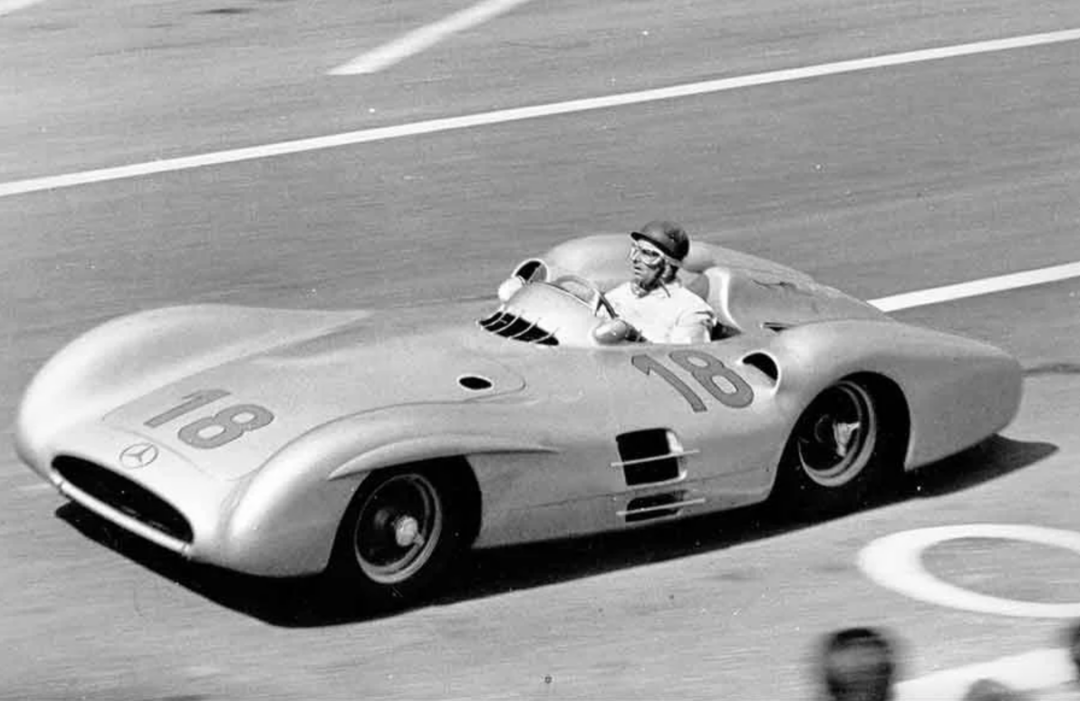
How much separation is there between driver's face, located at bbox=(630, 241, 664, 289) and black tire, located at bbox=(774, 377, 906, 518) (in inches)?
32.9

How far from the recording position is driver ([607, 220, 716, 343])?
9.24m

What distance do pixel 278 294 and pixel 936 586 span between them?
4816mm

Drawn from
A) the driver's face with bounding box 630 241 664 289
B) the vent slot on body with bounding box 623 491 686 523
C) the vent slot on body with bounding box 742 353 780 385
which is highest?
the driver's face with bounding box 630 241 664 289

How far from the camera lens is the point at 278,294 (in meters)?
12.3

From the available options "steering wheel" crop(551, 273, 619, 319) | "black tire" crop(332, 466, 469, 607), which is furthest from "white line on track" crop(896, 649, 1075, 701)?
"steering wheel" crop(551, 273, 619, 319)

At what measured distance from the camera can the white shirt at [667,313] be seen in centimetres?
923

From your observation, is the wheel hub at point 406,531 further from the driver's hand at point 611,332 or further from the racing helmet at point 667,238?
the racing helmet at point 667,238

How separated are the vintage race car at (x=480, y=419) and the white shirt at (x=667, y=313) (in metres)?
0.15

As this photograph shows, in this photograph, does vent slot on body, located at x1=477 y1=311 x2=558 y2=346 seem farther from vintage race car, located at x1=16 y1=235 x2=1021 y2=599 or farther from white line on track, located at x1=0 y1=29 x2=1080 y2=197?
white line on track, located at x1=0 y1=29 x2=1080 y2=197

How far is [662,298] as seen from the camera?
9328mm

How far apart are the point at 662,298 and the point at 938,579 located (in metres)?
1.61

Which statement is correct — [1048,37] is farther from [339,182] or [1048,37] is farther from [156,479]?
[156,479]

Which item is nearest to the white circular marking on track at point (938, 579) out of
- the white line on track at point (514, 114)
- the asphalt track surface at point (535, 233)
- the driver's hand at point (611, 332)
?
the asphalt track surface at point (535, 233)

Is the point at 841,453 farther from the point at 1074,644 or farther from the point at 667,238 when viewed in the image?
the point at 1074,644
